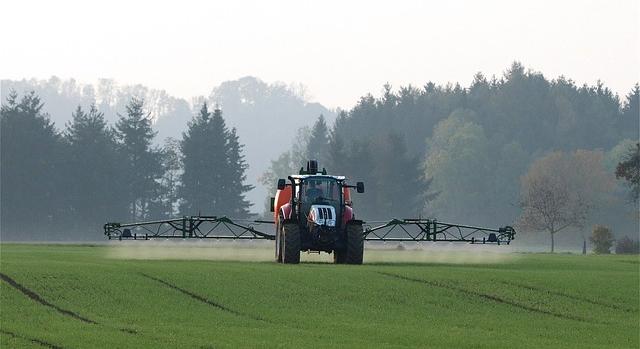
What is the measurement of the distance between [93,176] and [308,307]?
4183 inches

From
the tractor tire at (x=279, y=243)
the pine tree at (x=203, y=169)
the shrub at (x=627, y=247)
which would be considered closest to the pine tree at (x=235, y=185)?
the pine tree at (x=203, y=169)

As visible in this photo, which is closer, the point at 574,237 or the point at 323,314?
the point at 323,314

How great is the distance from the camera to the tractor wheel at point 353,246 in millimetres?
49438

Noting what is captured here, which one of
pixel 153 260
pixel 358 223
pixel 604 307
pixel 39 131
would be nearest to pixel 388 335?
pixel 604 307

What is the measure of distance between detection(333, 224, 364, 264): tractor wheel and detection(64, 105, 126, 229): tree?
3570 inches

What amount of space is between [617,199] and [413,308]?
137369 mm

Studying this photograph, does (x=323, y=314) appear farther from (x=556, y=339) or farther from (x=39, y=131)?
(x=39, y=131)

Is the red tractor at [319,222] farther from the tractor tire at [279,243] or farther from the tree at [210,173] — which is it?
the tree at [210,173]

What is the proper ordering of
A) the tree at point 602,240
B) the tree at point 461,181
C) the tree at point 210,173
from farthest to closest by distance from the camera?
the tree at point 461,181 → the tree at point 210,173 → the tree at point 602,240

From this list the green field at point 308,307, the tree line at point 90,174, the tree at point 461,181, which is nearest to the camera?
the green field at point 308,307

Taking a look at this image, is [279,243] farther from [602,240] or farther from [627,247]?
[627,247]

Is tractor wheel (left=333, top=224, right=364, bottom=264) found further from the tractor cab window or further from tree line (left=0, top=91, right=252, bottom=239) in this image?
tree line (left=0, top=91, right=252, bottom=239)

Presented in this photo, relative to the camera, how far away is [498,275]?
45.5 meters

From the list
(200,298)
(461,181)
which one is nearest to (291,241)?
(200,298)
